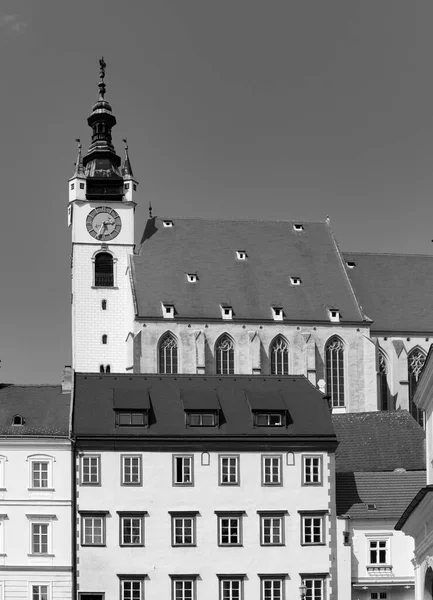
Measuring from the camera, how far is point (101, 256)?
9044 cm

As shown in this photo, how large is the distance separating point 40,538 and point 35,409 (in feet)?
19.6

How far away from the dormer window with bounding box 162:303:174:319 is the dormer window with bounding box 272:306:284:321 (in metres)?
7.22

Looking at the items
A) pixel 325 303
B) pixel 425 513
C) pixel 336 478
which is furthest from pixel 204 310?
pixel 425 513

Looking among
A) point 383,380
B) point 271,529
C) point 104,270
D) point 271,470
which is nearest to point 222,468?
point 271,470

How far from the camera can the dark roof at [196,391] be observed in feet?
165

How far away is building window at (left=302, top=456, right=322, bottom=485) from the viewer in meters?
50.1

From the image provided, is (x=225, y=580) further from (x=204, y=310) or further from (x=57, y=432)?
(x=204, y=310)

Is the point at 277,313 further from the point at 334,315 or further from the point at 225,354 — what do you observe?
the point at 225,354

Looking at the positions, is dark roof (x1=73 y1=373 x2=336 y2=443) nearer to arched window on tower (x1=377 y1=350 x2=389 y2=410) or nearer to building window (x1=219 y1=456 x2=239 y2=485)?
building window (x1=219 y1=456 x2=239 y2=485)

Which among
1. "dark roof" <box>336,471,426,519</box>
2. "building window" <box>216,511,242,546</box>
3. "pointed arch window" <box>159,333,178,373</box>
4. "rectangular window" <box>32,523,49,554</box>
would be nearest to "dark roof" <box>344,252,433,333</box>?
"pointed arch window" <box>159,333,178,373</box>

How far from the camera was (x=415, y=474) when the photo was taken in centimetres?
5278

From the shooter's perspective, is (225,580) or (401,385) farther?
(401,385)

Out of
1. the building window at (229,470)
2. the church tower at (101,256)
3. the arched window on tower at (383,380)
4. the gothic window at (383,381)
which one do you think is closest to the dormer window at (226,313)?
the church tower at (101,256)

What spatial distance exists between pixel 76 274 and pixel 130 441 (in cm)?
4087
